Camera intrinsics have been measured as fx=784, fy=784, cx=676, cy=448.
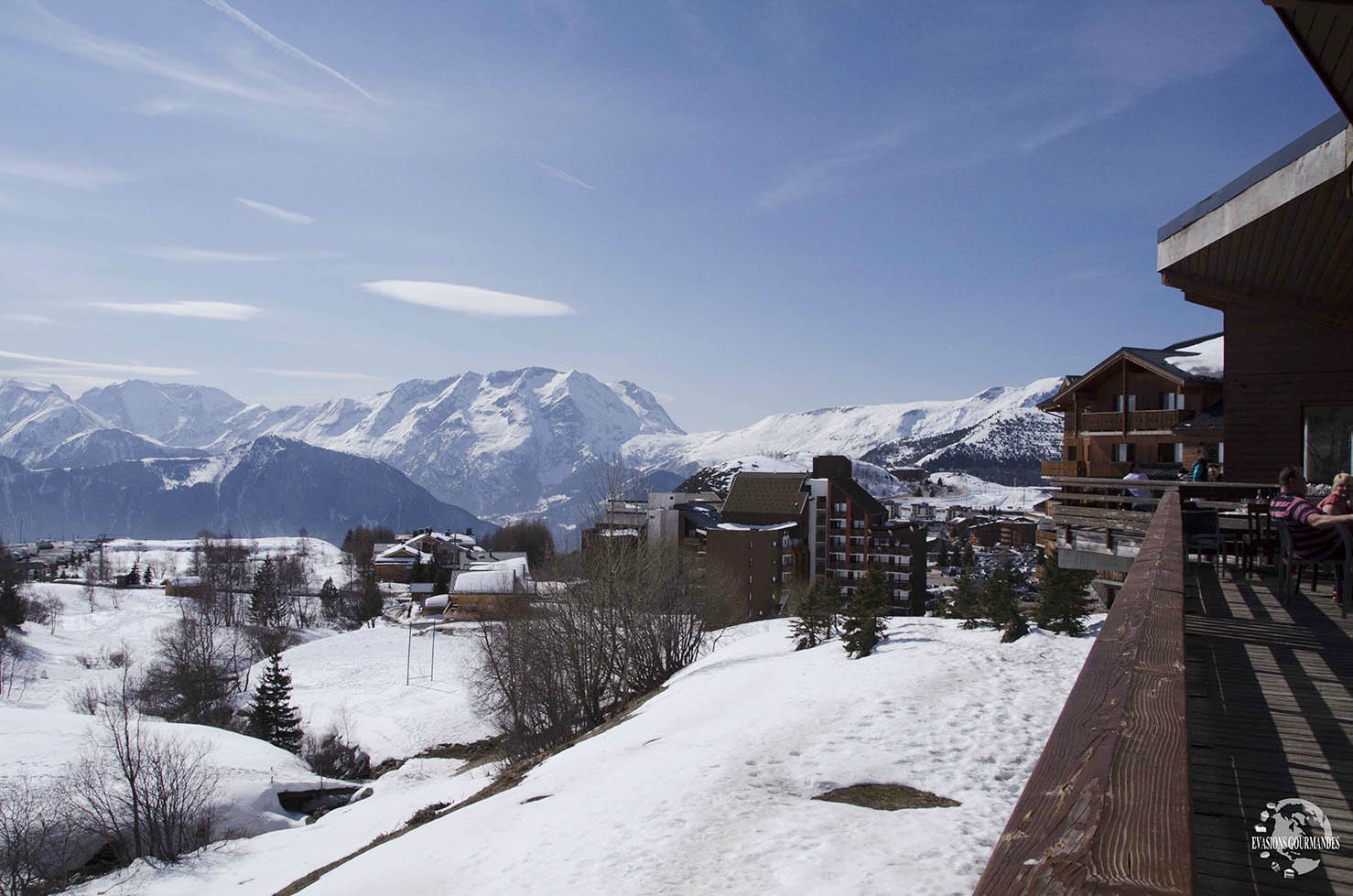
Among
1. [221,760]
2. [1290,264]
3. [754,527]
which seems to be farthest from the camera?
[754,527]

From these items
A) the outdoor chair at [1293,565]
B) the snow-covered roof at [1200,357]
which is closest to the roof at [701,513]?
the snow-covered roof at [1200,357]

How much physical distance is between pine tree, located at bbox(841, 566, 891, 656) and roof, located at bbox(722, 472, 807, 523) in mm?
38735

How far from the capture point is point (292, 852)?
19.8 meters

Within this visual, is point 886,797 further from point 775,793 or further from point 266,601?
point 266,601

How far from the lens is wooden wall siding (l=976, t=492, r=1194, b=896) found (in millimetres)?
1438

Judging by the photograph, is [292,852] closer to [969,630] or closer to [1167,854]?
[969,630]

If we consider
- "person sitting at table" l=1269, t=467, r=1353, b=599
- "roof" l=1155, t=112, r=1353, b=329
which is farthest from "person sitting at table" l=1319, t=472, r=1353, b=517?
"roof" l=1155, t=112, r=1353, b=329

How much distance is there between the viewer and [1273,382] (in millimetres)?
13914

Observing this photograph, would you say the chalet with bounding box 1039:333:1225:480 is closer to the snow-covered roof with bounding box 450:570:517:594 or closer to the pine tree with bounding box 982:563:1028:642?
the pine tree with bounding box 982:563:1028:642

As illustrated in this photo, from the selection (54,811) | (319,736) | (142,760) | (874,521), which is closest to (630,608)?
(142,760)

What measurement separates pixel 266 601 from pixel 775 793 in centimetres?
8621

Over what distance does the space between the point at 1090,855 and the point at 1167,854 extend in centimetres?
13

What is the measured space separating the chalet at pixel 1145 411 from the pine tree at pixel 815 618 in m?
7.11

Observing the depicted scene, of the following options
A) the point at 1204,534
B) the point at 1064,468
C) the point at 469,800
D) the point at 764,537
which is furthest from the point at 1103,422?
the point at 764,537
